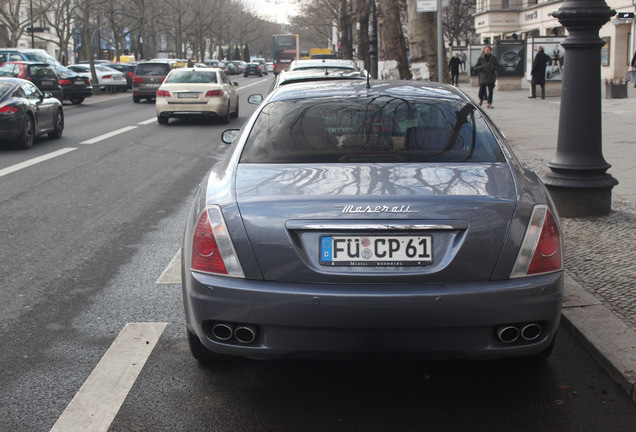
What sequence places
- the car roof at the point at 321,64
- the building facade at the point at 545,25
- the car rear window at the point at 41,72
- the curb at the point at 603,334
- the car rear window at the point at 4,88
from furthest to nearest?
the building facade at the point at 545,25, the car rear window at the point at 41,72, the car roof at the point at 321,64, the car rear window at the point at 4,88, the curb at the point at 603,334

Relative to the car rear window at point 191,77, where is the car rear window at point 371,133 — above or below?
below

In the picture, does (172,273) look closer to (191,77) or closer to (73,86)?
(191,77)

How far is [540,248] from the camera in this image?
3590mm

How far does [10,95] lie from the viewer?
1534 cm

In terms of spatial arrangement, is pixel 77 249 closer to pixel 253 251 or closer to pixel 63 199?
pixel 63 199

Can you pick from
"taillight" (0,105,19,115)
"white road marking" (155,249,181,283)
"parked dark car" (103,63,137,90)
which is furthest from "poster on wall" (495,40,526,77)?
"white road marking" (155,249,181,283)

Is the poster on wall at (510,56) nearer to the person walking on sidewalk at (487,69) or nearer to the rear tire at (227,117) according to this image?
the person walking on sidewalk at (487,69)

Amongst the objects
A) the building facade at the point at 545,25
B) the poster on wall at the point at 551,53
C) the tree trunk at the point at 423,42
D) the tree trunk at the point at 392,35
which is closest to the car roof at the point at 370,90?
the tree trunk at the point at 423,42

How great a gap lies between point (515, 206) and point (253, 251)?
114 cm

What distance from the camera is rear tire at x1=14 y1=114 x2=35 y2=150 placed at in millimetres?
15366

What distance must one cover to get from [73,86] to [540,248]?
3023 centimetres

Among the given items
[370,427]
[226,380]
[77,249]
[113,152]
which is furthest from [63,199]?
[370,427]

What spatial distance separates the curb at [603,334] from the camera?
4031 millimetres

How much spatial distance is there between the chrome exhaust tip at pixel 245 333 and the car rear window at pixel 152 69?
31939mm
